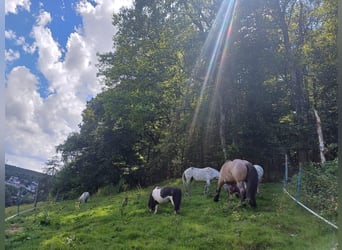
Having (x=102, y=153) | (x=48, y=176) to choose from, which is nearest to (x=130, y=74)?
(x=102, y=153)

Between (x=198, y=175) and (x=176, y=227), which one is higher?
(x=198, y=175)

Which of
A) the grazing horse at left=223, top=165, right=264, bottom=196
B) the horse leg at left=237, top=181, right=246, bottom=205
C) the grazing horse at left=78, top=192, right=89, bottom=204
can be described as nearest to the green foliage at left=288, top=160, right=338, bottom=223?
the grazing horse at left=223, top=165, right=264, bottom=196

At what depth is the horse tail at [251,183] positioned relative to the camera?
3044 millimetres

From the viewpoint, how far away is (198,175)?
367 centimetres

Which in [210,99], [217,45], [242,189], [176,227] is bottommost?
[176,227]

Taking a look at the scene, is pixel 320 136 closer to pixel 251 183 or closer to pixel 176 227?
pixel 251 183

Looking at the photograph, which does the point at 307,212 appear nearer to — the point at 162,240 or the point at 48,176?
the point at 162,240

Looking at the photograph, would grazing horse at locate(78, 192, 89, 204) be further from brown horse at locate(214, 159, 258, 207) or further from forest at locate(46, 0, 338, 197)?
brown horse at locate(214, 159, 258, 207)

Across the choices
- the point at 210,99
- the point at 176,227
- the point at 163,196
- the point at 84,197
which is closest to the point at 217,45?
the point at 210,99

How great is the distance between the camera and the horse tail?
3.04 metres

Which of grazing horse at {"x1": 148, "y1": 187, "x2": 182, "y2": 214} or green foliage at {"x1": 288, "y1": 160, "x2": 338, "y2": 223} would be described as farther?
grazing horse at {"x1": 148, "y1": 187, "x2": 182, "y2": 214}

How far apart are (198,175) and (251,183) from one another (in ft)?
2.41

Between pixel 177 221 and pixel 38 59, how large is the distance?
1.71 m

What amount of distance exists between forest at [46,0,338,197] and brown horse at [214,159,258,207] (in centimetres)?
15
